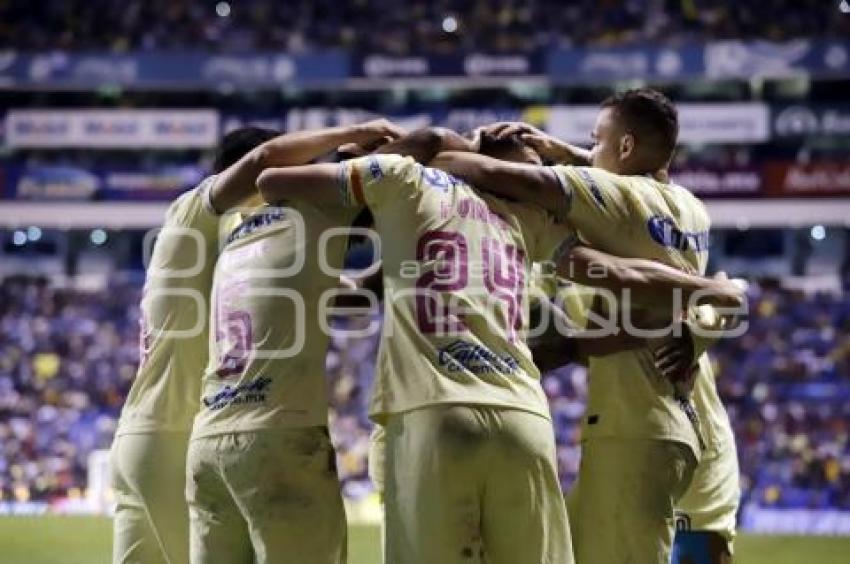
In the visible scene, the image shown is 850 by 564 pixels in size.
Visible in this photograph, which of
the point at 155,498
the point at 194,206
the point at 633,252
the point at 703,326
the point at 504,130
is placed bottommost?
the point at 155,498

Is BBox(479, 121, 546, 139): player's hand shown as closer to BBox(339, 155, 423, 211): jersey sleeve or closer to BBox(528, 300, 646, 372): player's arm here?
BBox(339, 155, 423, 211): jersey sleeve

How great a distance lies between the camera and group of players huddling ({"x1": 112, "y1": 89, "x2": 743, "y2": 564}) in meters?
4.42

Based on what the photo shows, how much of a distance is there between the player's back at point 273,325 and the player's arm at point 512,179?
448mm

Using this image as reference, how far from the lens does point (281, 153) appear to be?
5.00 metres

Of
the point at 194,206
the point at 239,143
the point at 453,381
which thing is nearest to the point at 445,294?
the point at 453,381

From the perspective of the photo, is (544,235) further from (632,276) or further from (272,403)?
(272,403)

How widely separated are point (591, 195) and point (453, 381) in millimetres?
964

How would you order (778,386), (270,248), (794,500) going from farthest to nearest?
(778,386), (794,500), (270,248)

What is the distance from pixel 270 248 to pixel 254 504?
900mm

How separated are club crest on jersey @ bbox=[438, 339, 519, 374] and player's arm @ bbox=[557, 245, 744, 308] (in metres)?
0.63

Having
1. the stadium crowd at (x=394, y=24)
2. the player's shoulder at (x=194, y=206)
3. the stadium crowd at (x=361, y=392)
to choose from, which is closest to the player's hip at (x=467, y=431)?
the player's shoulder at (x=194, y=206)

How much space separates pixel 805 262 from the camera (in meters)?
30.2

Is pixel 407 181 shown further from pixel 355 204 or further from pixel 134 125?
pixel 134 125

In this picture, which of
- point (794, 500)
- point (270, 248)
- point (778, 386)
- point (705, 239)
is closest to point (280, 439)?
point (270, 248)
